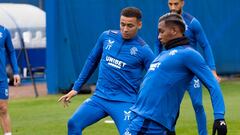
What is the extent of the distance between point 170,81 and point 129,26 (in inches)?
81.7

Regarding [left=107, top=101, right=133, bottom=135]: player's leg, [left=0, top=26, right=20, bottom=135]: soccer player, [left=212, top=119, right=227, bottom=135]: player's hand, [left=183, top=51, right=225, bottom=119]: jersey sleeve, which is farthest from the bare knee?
[left=212, top=119, right=227, bottom=135]: player's hand

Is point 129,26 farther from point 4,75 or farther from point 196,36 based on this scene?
point 4,75

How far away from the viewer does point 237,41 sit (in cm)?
2325

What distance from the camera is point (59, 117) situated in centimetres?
1524

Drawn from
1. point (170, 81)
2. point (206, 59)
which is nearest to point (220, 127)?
point (170, 81)

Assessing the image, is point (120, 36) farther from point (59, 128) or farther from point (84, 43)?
point (84, 43)

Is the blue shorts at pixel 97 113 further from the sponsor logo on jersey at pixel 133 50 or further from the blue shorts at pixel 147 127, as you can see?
the blue shorts at pixel 147 127

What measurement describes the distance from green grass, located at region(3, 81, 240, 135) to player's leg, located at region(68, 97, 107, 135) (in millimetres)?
3900

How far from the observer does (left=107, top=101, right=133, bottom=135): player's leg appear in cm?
852

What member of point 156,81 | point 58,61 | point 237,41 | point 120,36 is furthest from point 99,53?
point 237,41

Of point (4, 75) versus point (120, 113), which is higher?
point (4, 75)

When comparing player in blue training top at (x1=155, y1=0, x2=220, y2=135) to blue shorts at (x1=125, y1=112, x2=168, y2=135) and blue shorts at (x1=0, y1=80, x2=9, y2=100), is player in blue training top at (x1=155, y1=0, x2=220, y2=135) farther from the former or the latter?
blue shorts at (x1=125, y1=112, x2=168, y2=135)

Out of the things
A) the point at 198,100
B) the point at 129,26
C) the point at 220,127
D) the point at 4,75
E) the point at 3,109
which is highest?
the point at 129,26

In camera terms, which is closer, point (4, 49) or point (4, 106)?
point (4, 106)
